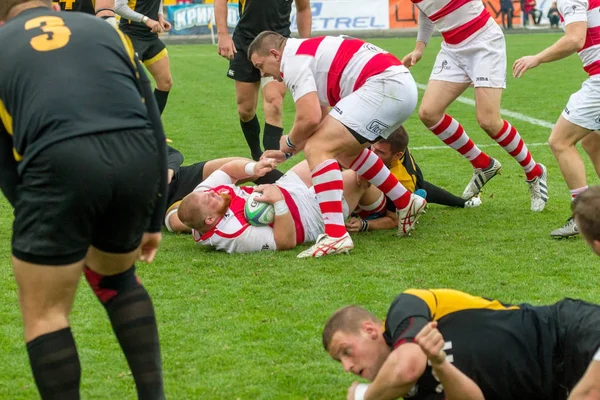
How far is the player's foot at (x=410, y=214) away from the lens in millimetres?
6297

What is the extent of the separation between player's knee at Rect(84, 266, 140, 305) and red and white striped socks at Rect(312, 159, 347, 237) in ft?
8.52

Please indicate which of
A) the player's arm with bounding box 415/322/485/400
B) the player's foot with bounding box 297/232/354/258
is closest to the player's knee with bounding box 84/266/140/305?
the player's arm with bounding box 415/322/485/400

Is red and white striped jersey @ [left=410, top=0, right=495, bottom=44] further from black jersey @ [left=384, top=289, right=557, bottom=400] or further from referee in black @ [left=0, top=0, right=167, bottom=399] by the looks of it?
referee in black @ [left=0, top=0, right=167, bottom=399]

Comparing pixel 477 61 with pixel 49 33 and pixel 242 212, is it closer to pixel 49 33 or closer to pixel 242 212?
pixel 242 212

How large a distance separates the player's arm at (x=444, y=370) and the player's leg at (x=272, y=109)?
5.53 meters

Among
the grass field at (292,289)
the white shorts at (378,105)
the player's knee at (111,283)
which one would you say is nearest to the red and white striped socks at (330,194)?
the grass field at (292,289)

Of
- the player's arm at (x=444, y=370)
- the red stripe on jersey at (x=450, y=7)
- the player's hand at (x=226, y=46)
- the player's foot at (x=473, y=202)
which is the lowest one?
the player's foot at (x=473, y=202)

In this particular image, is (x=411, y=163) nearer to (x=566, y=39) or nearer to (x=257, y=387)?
(x=566, y=39)

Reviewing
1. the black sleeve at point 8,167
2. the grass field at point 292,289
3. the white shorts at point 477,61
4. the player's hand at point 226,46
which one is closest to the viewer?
the black sleeve at point 8,167

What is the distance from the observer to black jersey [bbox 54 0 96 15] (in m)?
9.18

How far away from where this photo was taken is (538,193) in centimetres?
701

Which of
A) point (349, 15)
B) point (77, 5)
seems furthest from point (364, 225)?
point (349, 15)

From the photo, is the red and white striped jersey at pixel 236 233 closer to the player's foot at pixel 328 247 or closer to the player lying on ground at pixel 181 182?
the player's foot at pixel 328 247

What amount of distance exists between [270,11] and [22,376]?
541cm
